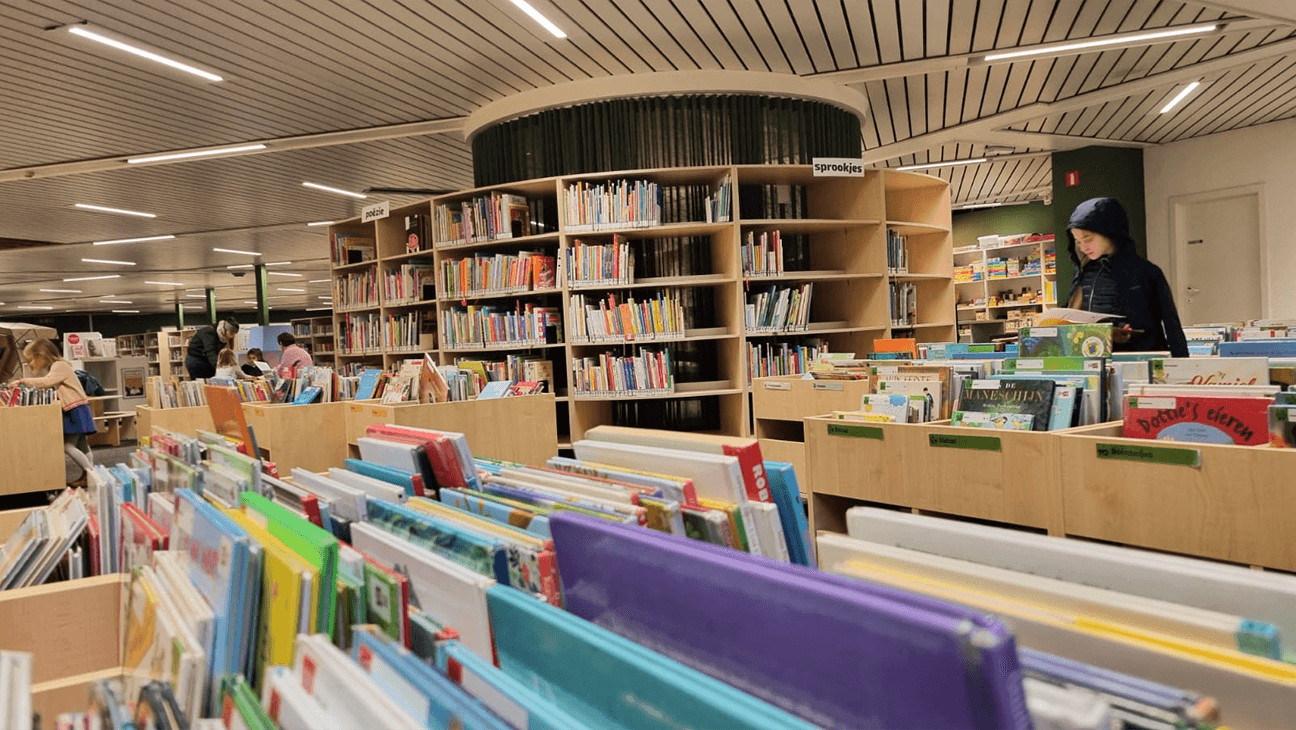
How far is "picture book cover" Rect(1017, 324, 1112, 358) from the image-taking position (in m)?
2.84

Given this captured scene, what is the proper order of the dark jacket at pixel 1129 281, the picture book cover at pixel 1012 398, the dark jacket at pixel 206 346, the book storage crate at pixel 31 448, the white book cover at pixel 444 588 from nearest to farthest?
the white book cover at pixel 444 588
the picture book cover at pixel 1012 398
the dark jacket at pixel 1129 281
the book storage crate at pixel 31 448
the dark jacket at pixel 206 346

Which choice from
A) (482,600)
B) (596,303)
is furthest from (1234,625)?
(596,303)

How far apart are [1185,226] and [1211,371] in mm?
9521

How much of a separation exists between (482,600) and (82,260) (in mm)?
16533

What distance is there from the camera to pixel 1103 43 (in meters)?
6.20

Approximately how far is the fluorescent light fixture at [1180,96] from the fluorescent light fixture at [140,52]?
8361 millimetres

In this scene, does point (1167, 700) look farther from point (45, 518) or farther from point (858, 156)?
point (858, 156)

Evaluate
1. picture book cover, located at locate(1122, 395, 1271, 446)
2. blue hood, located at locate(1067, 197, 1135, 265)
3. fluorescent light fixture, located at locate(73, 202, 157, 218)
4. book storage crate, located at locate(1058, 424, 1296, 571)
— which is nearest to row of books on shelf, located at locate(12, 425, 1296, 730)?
book storage crate, located at locate(1058, 424, 1296, 571)

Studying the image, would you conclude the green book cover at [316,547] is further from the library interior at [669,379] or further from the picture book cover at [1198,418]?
the picture book cover at [1198,418]

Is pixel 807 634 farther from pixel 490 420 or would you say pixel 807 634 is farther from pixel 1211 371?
pixel 490 420

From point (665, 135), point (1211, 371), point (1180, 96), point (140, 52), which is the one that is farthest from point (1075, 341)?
point (1180, 96)

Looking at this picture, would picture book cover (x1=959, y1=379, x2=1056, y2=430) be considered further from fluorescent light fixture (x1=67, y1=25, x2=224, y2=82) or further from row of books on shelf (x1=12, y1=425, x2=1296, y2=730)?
fluorescent light fixture (x1=67, y1=25, x2=224, y2=82)

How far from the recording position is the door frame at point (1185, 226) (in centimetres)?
962

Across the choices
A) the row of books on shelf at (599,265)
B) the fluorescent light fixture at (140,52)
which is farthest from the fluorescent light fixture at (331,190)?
the row of books on shelf at (599,265)
